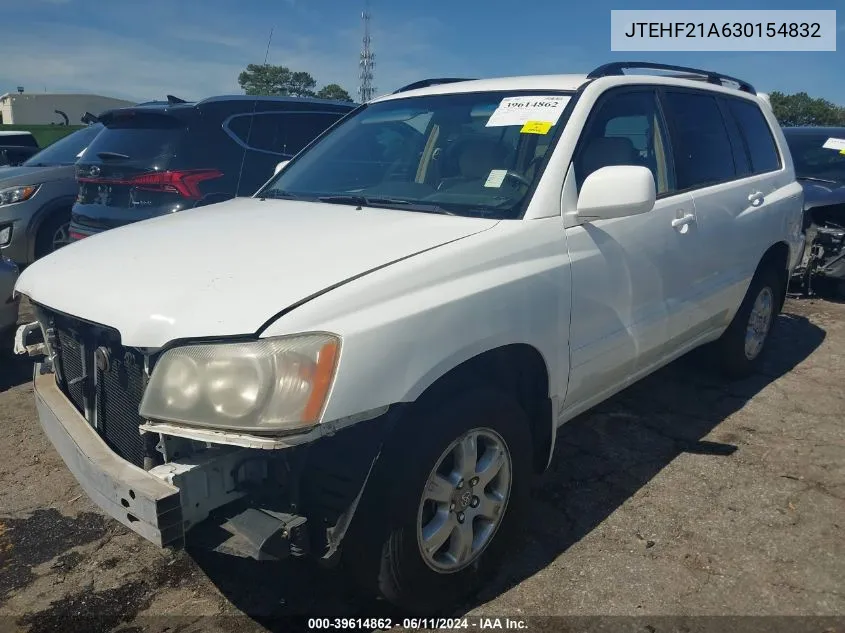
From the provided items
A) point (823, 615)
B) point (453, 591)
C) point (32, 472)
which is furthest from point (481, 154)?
point (32, 472)

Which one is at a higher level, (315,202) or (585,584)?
(315,202)

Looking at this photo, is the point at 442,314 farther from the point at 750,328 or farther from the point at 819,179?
the point at 819,179

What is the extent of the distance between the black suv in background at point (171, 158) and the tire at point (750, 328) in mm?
3674

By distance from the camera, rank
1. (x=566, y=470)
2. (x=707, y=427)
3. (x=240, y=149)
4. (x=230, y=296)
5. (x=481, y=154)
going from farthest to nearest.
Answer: (x=240, y=149) → (x=707, y=427) → (x=566, y=470) → (x=481, y=154) → (x=230, y=296)

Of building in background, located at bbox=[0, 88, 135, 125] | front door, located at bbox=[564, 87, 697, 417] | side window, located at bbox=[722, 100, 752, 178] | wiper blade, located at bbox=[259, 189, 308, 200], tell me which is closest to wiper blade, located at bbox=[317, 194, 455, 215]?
wiper blade, located at bbox=[259, 189, 308, 200]

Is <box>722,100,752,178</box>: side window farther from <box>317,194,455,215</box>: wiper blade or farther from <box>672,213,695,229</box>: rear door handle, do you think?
<box>317,194,455,215</box>: wiper blade

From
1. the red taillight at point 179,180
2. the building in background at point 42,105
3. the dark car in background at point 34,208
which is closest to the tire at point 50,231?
the dark car in background at point 34,208

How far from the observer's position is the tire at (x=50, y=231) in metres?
7.42

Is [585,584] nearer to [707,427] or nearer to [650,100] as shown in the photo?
[707,427]

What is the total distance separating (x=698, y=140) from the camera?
3801mm

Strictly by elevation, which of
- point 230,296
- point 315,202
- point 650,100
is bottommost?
point 230,296

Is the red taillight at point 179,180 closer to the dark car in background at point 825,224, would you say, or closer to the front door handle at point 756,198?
the front door handle at point 756,198

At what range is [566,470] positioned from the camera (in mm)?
3480

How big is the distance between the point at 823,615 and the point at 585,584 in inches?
31.4
